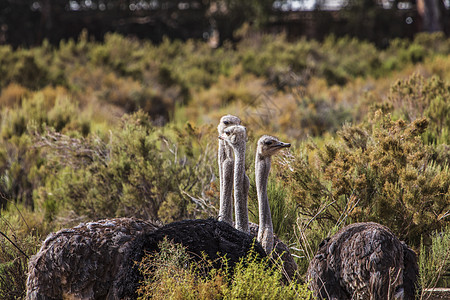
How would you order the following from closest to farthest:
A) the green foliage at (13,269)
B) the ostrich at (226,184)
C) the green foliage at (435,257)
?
the ostrich at (226,184) < the green foliage at (435,257) < the green foliage at (13,269)

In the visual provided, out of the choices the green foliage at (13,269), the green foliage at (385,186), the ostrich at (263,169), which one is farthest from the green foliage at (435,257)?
the green foliage at (13,269)

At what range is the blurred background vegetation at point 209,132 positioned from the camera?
16.1 ft

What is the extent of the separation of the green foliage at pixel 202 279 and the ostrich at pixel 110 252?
68 mm

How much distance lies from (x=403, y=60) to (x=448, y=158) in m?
13.4

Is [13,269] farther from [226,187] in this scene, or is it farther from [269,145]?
[269,145]

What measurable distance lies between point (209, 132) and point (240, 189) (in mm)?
2959

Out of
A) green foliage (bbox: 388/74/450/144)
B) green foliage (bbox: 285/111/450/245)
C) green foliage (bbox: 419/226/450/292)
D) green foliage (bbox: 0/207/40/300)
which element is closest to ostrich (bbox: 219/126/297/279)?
green foliage (bbox: 285/111/450/245)

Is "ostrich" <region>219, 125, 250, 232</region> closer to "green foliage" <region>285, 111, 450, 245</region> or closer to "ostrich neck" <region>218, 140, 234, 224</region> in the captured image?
"ostrich neck" <region>218, 140, 234, 224</region>

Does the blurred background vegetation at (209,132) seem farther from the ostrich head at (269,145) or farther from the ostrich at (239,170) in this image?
the ostrich head at (269,145)

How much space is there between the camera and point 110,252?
3.77m

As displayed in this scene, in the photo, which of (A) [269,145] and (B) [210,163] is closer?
(A) [269,145]

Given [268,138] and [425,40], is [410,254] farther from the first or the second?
[425,40]

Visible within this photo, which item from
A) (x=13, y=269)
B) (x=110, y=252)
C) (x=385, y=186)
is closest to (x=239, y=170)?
(x=110, y=252)

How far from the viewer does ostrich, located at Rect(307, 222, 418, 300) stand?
3.58 meters
